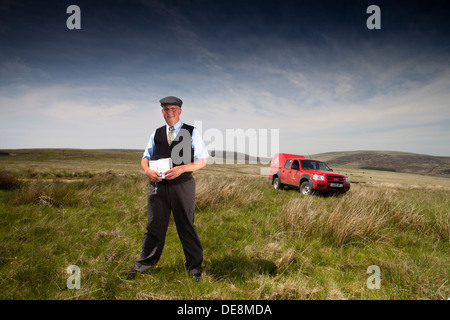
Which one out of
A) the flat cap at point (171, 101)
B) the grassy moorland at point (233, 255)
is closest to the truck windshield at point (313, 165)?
the grassy moorland at point (233, 255)

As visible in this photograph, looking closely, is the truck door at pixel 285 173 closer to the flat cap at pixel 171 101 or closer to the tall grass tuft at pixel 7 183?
the flat cap at pixel 171 101

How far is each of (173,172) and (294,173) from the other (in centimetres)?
972

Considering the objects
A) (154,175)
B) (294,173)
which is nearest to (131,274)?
(154,175)

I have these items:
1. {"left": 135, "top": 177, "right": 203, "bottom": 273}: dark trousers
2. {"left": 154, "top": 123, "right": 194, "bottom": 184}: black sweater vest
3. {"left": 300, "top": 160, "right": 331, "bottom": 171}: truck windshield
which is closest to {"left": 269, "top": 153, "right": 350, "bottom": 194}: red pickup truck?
{"left": 300, "top": 160, "right": 331, "bottom": 171}: truck windshield

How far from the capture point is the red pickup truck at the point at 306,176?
31.1 ft

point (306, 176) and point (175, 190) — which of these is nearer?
point (175, 190)

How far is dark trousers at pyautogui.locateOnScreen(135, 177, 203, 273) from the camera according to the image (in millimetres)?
2654

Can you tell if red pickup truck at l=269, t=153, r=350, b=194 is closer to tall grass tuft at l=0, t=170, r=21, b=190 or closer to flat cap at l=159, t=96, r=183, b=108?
flat cap at l=159, t=96, r=183, b=108

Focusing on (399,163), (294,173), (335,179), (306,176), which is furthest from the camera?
(399,163)

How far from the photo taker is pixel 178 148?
2676 millimetres

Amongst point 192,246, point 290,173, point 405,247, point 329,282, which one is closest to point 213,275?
point 192,246

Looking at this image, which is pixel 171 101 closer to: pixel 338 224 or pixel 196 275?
pixel 196 275

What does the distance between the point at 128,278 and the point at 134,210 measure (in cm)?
342
